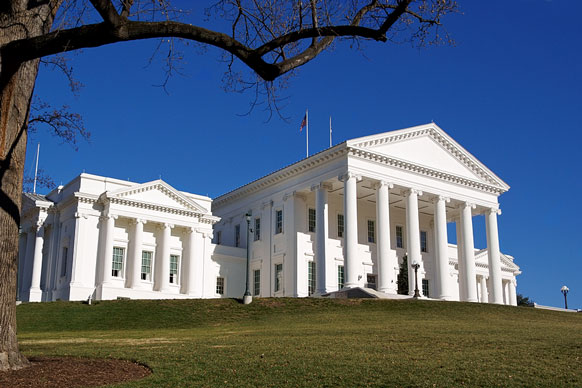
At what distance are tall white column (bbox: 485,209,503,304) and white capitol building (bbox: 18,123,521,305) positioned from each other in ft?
0.29

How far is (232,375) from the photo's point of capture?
12492 mm

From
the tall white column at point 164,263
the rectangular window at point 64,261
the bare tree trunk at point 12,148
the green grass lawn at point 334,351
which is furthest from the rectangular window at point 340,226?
the bare tree trunk at point 12,148

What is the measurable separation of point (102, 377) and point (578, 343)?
13.5 metres

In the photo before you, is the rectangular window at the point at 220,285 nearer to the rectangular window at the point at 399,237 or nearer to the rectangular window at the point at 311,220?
the rectangular window at the point at 311,220

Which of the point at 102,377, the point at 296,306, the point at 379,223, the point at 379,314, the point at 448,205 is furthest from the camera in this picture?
the point at 448,205

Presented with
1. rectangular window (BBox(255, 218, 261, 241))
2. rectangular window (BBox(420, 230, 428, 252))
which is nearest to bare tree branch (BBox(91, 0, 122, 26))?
rectangular window (BBox(255, 218, 261, 241))

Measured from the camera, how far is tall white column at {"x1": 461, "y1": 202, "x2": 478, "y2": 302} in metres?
50.3

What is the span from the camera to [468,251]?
5125 cm

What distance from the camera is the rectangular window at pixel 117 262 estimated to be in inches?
1879

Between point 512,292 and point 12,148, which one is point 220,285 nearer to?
point 512,292

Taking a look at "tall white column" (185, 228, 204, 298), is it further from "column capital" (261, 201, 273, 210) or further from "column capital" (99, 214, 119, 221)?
"column capital" (99, 214, 119, 221)

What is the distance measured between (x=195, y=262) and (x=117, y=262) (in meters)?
6.03

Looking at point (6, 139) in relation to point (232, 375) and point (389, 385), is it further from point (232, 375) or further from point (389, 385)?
point (389, 385)

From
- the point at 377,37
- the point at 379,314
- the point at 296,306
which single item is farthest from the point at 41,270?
the point at 377,37
